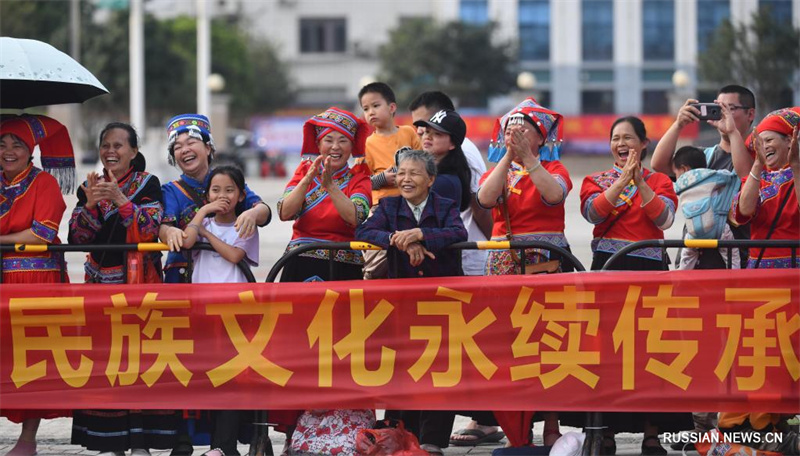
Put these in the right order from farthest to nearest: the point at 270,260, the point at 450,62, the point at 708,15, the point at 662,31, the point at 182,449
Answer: the point at 662,31 < the point at 708,15 < the point at 450,62 < the point at 270,260 < the point at 182,449

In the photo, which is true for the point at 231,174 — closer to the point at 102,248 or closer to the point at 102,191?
the point at 102,191

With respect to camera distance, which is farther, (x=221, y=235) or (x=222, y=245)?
(x=221, y=235)

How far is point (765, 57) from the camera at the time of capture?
35500 mm

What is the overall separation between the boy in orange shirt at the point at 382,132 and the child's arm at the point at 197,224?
3.98 ft

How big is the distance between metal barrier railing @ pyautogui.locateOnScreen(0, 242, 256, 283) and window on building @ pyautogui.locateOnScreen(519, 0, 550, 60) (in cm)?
6372

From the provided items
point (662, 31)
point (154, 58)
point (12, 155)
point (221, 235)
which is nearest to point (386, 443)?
point (221, 235)

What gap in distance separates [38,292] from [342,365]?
1.72 m

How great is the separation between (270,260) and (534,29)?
5590 centimetres

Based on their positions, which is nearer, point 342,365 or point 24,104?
point 342,365

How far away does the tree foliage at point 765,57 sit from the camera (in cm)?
3484

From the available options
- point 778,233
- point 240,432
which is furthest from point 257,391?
point 778,233

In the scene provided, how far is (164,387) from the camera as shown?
6547 millimetres

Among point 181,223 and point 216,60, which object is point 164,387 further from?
point 216,60

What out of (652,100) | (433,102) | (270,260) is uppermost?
(652,100)
